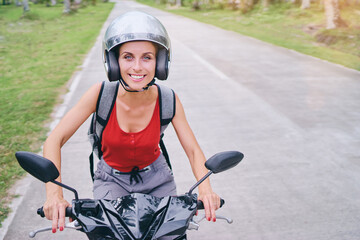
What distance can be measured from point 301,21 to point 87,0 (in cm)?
4431

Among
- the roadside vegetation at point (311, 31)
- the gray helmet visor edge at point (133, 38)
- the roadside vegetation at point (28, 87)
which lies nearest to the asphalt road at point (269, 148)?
the roadside vegetation at point (28, 87)

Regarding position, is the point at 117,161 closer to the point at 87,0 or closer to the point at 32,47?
the point at 32,47

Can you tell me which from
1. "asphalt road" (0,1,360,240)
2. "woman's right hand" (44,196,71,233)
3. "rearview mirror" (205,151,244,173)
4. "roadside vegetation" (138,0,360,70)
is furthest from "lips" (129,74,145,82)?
"roadside vegetation" (138,0,360,70)

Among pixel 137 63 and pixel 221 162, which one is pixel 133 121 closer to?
pixel 137 63

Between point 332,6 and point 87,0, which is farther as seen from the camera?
point 87,0

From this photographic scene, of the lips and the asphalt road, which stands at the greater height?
the lips

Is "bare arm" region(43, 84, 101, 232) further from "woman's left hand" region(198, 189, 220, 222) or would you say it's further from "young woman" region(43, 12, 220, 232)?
"woman's left hand" region(198, 189, 220, 222)

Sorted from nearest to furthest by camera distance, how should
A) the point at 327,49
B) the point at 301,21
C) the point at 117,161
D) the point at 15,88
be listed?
the point at 117,161
the point at 15,88
the point at 327,49
the point at 301,21

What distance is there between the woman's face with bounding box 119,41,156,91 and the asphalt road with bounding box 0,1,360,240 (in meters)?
1.79

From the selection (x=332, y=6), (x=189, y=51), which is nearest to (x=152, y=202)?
(x=189, y=51)

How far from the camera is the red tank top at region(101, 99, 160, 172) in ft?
7.05

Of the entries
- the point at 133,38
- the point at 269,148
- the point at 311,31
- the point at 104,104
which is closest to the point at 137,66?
the point at 133,38

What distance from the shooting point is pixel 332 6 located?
1686cm

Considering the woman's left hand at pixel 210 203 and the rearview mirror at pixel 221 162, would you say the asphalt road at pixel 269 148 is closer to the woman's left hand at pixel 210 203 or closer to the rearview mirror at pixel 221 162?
the woman's left hand at pixel 210 203
